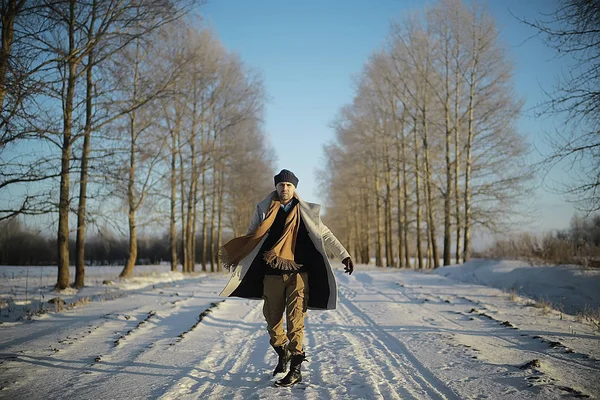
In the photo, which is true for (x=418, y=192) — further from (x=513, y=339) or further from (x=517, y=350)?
(x=517, y=350)

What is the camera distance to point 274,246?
419cm

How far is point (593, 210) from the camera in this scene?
7.35 meters

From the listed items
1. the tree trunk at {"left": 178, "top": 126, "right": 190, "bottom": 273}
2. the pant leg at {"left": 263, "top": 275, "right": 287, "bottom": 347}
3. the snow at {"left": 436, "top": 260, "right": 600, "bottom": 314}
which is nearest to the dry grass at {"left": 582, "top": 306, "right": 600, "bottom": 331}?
the snow at {"left": 436, "top": 260, "right": 600, "bottom": 314}

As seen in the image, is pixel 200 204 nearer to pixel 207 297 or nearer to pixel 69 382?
pixel 207 297

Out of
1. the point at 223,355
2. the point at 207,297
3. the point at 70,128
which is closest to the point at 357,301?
the point at 207,297

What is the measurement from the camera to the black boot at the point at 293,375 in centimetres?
372

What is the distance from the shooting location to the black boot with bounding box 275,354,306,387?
3719 millimetres

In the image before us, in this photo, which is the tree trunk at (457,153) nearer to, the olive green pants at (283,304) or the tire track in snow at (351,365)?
the tire track in snow at (351,365)

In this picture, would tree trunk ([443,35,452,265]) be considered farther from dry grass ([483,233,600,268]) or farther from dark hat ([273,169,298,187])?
dark hat ([273,169,298,187])

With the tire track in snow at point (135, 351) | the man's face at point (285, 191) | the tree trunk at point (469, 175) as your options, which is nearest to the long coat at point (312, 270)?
the man's face at point (285, 191)

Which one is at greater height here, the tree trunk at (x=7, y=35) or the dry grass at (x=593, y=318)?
the tree trunk at (x=7, y=35)

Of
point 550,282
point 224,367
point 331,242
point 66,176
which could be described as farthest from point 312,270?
point 66,176

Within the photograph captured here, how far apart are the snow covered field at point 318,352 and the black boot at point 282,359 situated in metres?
0.12

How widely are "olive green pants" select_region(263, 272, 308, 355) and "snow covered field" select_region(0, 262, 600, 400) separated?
1.47ft
